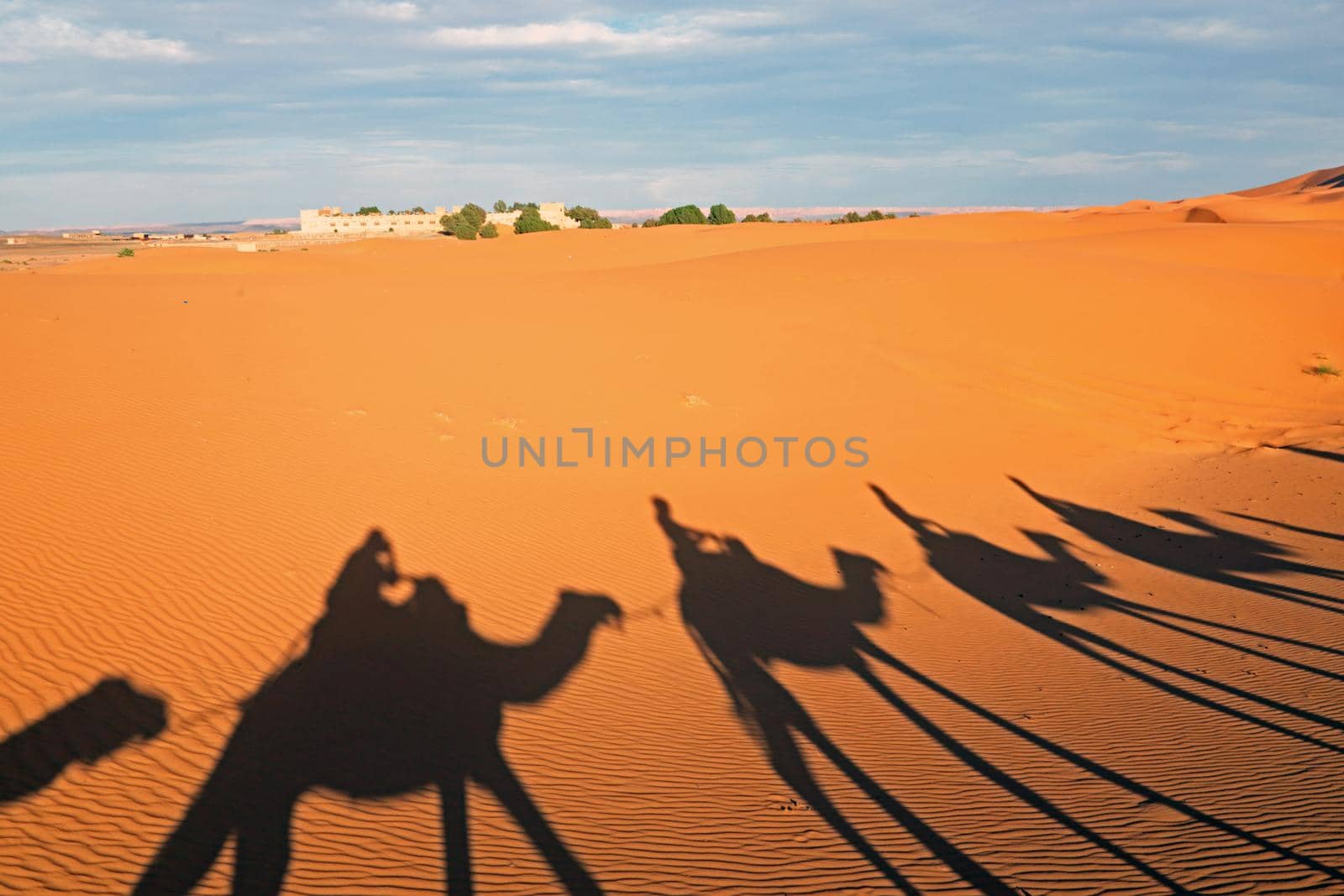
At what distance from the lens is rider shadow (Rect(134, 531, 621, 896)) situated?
5543 mm

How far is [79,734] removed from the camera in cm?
678

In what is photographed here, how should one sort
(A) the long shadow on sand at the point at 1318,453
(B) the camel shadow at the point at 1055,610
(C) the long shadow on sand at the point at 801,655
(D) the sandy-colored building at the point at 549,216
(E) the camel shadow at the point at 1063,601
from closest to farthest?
(C) the long shadow on sand at the point at 801,655, (B) the camel shadow at the point at 1055,610, (E) the camel shadow at the point at 1063,601, (A) the long shadow on sand at the point at 1318,453, (D) the sandy-colored building at the point at 549,216

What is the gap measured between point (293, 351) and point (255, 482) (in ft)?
23.6

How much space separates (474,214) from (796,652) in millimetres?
88434

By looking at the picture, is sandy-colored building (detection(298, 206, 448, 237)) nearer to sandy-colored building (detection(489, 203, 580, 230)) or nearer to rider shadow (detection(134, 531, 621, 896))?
sandy-colored building (detection(489, 203, 580, 230))

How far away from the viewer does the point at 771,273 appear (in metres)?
29.0

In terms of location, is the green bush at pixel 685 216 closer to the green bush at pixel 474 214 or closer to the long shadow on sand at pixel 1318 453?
the green bush at pixel 474 214

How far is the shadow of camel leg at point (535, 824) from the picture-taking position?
5.26m

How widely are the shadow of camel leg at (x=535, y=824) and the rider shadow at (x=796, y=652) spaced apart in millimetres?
1724

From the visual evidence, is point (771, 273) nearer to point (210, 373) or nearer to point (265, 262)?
point (210, 373)

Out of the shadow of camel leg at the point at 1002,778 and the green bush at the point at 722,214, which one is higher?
the green bush at the point at 722,214

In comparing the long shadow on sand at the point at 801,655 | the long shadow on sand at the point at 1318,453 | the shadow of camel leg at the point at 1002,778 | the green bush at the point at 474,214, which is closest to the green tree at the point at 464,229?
the green bush at the point at 474,214

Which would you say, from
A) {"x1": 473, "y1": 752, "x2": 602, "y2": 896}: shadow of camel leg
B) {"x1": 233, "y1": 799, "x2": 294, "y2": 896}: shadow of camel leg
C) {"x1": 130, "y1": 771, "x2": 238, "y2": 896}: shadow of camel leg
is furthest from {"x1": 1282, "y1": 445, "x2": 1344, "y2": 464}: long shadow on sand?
{"x1": 130, "y1": 771, "x2": 238, "y2": 896}: shadow of camel leg

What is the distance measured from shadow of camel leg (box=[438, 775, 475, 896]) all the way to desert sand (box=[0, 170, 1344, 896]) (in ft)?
0.18
